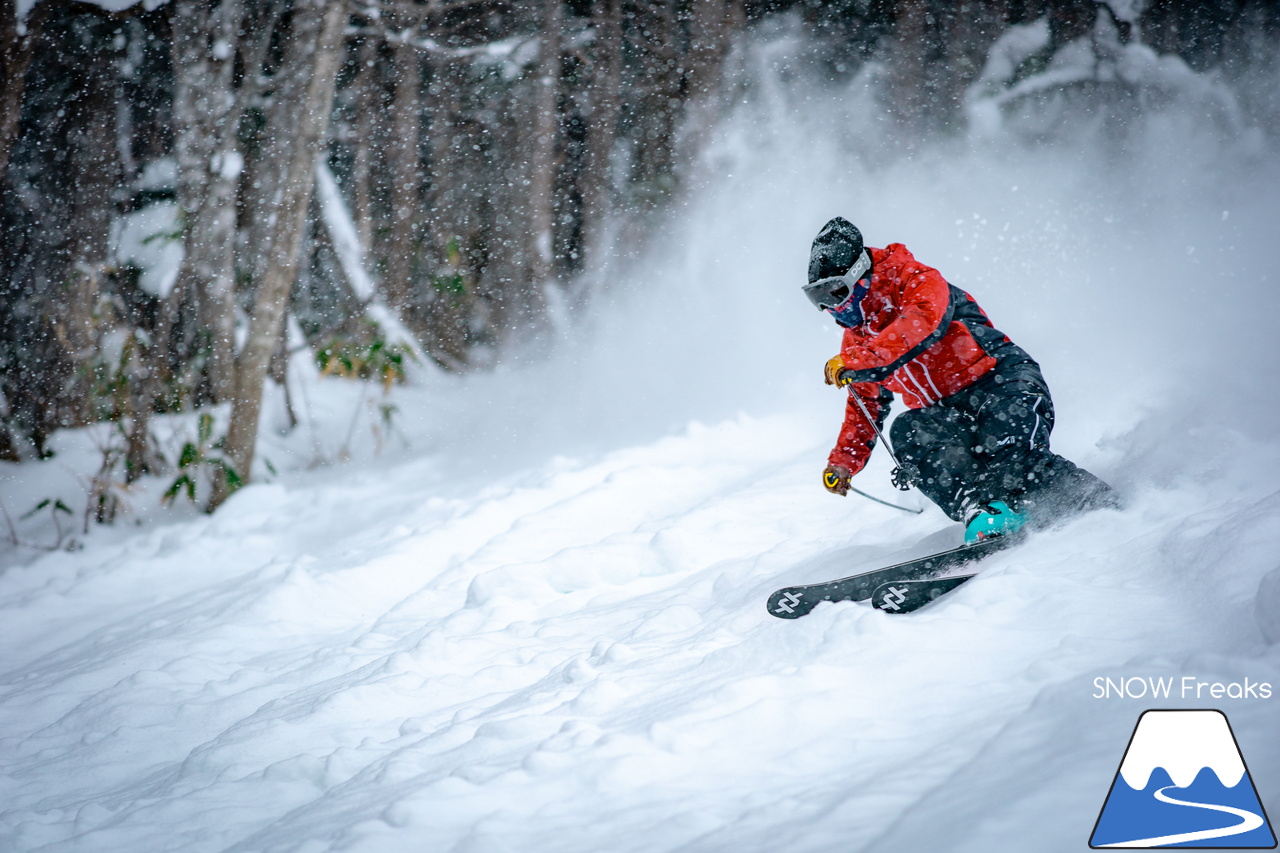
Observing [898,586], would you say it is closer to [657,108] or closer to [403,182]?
[657,108]

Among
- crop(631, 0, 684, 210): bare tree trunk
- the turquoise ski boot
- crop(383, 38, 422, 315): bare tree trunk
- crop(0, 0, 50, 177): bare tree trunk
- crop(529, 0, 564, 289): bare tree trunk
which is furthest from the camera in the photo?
crop(383, 38, 422, 315): bare tree trunk

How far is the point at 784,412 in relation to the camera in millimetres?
5859

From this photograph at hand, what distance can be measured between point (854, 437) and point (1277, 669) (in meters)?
1.82

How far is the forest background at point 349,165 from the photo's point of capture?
652 cm

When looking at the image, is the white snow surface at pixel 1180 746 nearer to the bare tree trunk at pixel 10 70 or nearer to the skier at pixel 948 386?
the skier at pixel 948 386

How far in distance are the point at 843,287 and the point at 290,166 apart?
4841 mm

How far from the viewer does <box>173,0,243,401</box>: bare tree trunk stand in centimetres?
659

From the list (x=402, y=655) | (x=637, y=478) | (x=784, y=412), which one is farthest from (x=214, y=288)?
→ (x=402, y=655)

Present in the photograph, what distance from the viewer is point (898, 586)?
231cm

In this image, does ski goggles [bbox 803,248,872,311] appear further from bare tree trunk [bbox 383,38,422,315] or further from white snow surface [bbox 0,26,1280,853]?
bare tree trunk [bbox 383,38,422,315]

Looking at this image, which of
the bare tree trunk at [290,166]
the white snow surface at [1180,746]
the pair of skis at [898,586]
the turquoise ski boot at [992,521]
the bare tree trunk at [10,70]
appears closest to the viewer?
the white snow surface at [1180,746]

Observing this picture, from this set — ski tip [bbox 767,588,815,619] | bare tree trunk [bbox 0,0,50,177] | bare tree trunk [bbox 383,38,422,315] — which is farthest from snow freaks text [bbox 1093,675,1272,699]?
bare tree trunk [bbox 383,38,422,315]

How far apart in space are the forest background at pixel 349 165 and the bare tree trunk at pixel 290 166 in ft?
0.06

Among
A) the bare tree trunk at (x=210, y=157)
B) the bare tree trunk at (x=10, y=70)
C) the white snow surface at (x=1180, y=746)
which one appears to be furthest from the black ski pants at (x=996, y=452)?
the bare tree trunk at (x=10, y=70)
